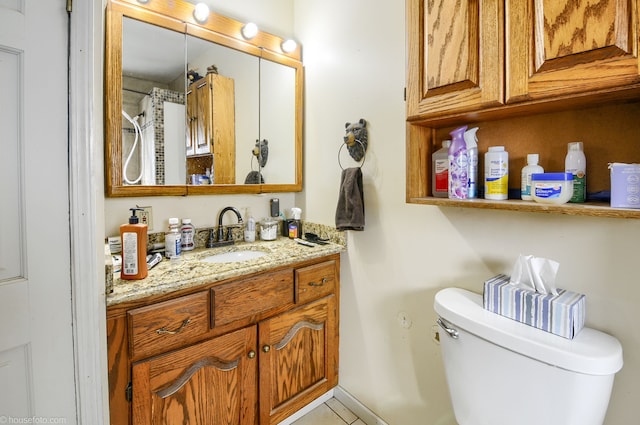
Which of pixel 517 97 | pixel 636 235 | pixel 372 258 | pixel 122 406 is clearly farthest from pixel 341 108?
pixel 122 406

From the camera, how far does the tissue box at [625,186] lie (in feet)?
2.41

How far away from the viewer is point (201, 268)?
1.28 metres

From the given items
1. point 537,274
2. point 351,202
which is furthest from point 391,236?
point 537,274

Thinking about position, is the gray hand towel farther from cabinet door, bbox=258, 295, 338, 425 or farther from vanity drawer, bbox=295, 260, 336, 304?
cabinet door, bbox=258, 295, 338, 425

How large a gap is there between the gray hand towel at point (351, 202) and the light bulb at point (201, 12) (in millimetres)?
1066

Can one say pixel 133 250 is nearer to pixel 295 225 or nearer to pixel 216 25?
pixel 295 225

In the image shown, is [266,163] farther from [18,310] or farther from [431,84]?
[18,310]

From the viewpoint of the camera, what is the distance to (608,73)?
70 cm

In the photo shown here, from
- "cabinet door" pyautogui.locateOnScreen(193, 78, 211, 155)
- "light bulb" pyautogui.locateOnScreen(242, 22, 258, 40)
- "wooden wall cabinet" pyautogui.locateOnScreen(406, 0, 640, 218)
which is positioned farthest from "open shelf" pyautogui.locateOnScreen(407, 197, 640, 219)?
"light bulb" pyautogui.locateOnScreen(242, 22, 258, 40)

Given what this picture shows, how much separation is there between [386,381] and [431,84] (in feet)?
4.51

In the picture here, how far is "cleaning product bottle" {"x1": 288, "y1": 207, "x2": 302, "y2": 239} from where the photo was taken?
189 cm

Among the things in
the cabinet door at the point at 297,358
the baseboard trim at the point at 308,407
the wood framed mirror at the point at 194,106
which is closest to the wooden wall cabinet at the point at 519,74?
the cabinet door at the point at 297,358

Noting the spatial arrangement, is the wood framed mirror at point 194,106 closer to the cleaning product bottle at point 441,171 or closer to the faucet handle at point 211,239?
the faucet handle at point 211,239

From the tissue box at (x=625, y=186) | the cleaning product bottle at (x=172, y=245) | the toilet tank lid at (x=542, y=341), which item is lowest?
the toilet tank lid at (x=542, y=341)
